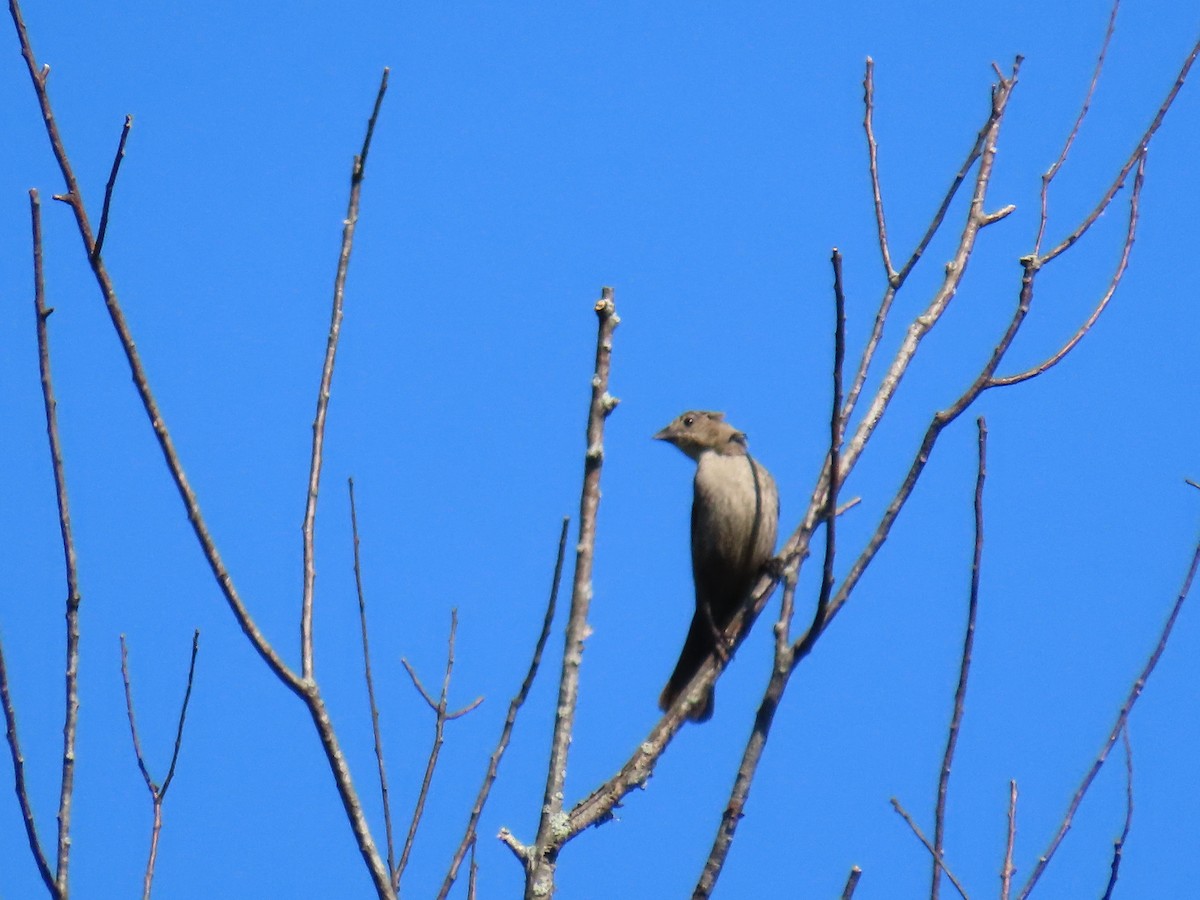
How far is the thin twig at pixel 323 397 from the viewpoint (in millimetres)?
3549

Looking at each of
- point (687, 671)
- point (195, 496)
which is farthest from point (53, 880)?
point (687, 671)

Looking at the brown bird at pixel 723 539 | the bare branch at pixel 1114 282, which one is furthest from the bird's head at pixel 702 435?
the bare branch at pixel 1114 282

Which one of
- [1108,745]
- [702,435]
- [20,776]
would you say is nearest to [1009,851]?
[1108,745]

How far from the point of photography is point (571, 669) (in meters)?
3.27

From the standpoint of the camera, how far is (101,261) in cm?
336

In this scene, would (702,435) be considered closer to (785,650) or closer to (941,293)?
(941,293)

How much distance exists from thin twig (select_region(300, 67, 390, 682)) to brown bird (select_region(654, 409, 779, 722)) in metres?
4.67

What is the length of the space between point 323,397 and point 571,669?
1033 millimetres

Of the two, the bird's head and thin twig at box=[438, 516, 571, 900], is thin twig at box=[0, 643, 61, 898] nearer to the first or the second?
thin twig at box=[438, 516, 571, 900]

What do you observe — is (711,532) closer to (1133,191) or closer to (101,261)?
(1133,191)

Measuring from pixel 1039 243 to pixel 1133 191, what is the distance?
1.64 feet

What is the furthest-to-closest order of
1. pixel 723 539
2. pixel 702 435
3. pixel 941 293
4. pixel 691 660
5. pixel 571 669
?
pixel 702 435 → pixel 723 539 → pixel 691 660 → pixel 941 293 → pixel 571 669

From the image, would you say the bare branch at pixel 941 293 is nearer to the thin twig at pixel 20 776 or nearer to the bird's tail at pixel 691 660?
the thin twig at pixel 20 776

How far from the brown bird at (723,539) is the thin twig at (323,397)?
4.67m
